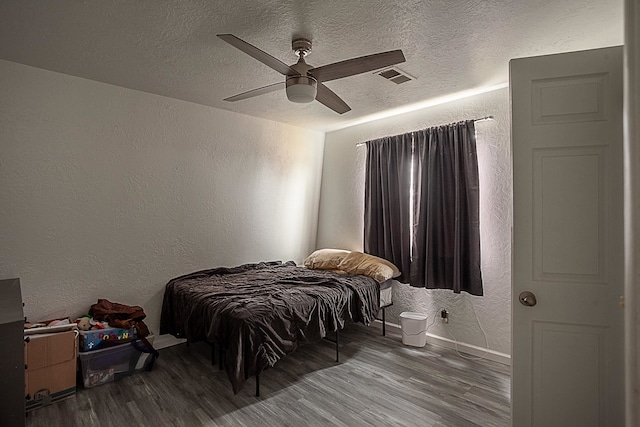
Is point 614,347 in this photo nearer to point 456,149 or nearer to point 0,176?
point 456,149

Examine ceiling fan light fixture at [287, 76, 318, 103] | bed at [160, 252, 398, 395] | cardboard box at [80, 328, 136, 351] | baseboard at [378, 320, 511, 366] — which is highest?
ceiling fan light fixture at [287, 76, 318, 103]

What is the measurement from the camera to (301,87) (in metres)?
2.16

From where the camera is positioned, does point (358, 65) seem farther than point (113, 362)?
No

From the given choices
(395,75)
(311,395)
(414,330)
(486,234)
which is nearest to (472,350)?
(414,330)

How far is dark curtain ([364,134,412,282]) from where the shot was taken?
3.84 m

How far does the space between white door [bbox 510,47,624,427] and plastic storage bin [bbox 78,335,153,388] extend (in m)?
2.77

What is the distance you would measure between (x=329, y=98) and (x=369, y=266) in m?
1.91

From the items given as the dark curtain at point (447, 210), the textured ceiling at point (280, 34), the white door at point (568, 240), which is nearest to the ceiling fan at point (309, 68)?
the textured ceiling at point (280, 34)

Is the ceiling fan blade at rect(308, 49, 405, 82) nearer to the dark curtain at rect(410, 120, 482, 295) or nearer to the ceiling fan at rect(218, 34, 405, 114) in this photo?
the ceiling fan at rect(218, 34, 405, 114)

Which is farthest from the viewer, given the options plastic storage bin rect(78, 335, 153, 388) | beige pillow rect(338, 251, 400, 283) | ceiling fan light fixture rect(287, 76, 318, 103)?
beige pillow rect(338, 251, 400, 283)

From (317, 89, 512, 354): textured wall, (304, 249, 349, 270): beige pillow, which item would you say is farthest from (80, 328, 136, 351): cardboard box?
(317, 89, 512, 354): textured wall

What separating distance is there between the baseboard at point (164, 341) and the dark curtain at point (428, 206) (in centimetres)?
233

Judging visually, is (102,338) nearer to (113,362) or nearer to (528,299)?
(113,362)

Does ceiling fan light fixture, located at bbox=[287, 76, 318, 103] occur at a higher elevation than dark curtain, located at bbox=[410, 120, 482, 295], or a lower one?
higher
